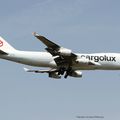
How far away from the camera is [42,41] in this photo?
79.9 metres

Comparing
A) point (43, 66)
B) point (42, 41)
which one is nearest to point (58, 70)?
point (43, 66)

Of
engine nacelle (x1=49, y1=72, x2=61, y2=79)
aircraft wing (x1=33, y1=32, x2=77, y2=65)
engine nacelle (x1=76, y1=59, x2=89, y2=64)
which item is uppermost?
aircraft wing (x1=33, y1=32, x2=77, y2=65)

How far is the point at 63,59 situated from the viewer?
84.6 metres

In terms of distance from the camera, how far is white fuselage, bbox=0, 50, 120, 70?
8450 cm

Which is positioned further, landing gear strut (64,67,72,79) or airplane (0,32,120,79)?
landing gear strut (64,67,72,79)

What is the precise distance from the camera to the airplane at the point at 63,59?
82.7 meters

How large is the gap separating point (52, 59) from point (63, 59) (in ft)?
6.57

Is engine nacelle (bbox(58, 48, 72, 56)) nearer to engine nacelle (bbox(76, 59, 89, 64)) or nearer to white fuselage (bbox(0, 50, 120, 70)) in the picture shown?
engine nacelle (bbox(76, 59, 89, 64))

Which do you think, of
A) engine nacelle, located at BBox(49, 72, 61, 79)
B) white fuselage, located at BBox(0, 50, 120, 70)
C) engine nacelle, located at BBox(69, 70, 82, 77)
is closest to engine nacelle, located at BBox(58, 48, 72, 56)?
white fuselage, located at BBox(0, 50, 120, 70)

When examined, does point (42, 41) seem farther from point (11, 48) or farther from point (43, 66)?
point (11, 48)

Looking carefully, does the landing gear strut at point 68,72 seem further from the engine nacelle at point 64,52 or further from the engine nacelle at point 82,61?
the engine nacelle at point 64,52

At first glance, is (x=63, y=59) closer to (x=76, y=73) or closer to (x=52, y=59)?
(x=52, y=59)

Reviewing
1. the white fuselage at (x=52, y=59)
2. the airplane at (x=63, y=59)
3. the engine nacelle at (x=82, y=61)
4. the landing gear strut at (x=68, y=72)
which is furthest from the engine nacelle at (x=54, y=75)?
the engine nacelle at (x=82, y=61)

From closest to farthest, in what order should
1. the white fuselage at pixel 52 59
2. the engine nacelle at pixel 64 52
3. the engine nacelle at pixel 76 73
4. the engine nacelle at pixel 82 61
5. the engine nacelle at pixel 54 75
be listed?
1. the engine nacelle at pixel 64 52
2. the engine nacelle at pixel 82 61
3. the white fuselage at pixel 52 59
4. the engine nacelle at pixel 76 73
5. the engine nacelle at pixel 54 75
